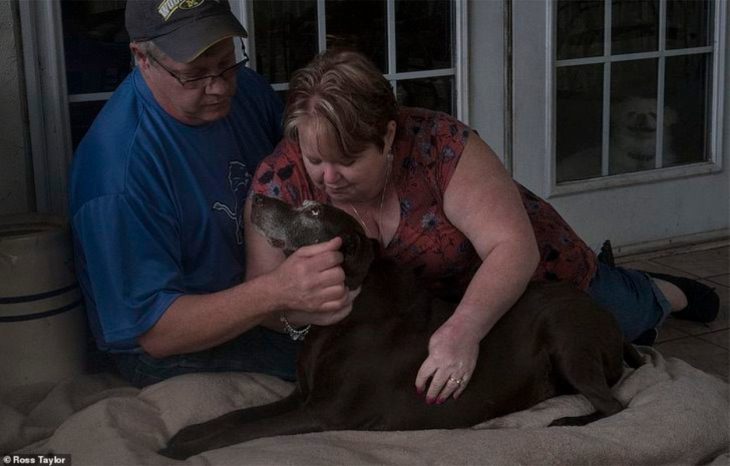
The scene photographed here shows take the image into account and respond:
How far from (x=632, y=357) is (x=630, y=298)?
50 cm

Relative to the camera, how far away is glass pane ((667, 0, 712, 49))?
4.72 m

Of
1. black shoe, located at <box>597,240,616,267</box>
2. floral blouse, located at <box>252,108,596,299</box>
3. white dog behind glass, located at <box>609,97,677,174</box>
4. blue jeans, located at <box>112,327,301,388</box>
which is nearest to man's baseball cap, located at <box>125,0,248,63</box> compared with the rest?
floral blouse, located at <box>252,108,596,299</box>

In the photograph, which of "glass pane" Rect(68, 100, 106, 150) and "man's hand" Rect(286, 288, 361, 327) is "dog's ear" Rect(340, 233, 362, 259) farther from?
"glass pane" Rect(68, 100, 106, 150)

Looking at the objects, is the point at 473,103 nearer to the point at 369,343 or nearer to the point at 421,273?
the point at 421,273

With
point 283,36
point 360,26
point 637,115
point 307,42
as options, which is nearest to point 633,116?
point 637,115

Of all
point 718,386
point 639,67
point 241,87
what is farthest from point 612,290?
point 639,67

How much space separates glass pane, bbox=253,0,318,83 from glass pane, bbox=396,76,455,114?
431mm

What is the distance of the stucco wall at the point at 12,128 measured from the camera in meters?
3.23

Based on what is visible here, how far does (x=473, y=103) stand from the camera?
4.22 metres

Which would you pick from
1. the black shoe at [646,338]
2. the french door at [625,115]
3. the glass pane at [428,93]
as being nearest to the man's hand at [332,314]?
the black shoe at [646,338]

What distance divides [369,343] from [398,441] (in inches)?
10.2

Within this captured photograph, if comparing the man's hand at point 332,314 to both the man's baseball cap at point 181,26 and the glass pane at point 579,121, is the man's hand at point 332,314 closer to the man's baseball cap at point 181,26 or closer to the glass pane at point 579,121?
the man's baseball cap at point 181,26

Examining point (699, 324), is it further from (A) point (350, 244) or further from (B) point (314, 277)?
(B) point (314, 277)

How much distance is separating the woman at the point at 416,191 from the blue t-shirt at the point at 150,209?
0.13m
